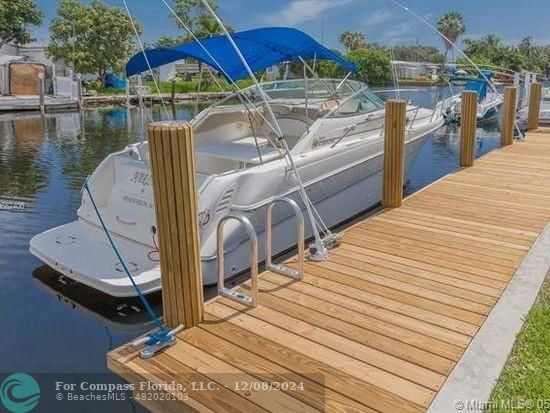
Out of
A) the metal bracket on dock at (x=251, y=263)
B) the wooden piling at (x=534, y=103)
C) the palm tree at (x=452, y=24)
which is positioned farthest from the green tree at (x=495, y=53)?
the metal bracket on dock at (x=251, y=263)

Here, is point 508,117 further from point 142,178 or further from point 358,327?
point 358,327

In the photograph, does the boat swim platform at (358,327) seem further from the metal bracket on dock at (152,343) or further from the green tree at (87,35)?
the green tree at (87,35)

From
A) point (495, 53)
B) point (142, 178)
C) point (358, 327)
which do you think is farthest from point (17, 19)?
point (495, 53)

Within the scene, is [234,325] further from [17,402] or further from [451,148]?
[451,148]

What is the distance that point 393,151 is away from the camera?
5457mm

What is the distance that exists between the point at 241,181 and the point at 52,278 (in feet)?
7.68

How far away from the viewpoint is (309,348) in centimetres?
280

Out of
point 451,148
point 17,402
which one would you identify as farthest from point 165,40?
point 17,402

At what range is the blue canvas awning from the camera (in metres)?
4.25

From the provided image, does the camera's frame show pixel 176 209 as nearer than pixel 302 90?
Yes

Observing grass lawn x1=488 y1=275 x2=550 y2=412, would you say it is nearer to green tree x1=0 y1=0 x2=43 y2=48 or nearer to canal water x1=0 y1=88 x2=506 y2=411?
canal water x1=0 y1=88 x2=506 y2=411

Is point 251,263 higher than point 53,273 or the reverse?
higher

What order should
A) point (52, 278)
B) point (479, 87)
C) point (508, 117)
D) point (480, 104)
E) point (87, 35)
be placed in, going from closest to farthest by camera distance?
point (52, 278), point (508, 117), point (480, 104), point (479, 87), point (87, 35)

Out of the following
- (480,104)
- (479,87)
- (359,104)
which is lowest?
(359,104)
